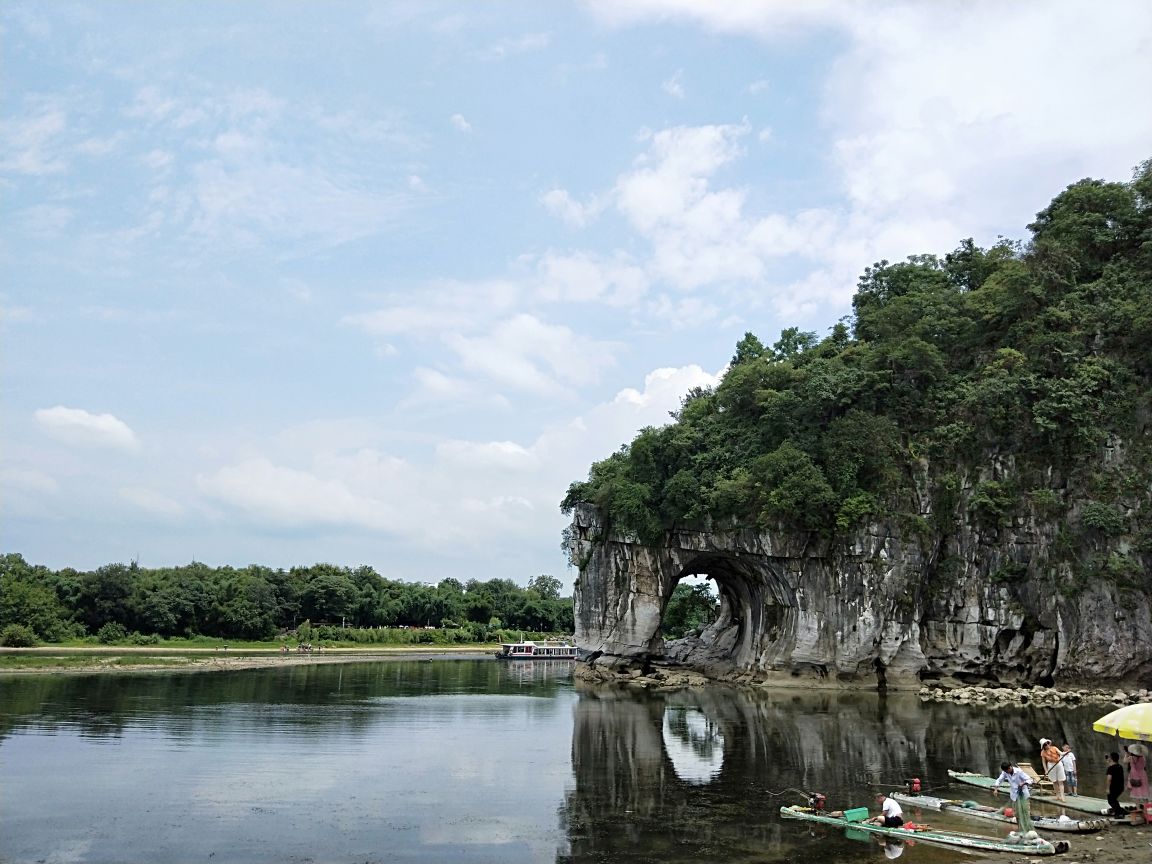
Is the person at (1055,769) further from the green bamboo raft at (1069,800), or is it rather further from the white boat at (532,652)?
the white boat at (532,652)

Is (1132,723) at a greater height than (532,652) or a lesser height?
greater

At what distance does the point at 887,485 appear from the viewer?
40406 millimetres

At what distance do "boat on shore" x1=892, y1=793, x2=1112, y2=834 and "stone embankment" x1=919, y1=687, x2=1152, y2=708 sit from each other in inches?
790

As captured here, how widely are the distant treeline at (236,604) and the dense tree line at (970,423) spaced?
37893 mm

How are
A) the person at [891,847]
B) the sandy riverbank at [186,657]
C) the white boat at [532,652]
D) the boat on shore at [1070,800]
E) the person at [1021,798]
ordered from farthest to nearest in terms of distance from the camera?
1. the white boat at [532,652]
2. the sandy riverbank at [186,657]
3. the boat on shore at [1070,800]
4. the person at [1021,798]
5. the person at [891,847]

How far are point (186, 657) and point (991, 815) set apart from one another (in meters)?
51.9

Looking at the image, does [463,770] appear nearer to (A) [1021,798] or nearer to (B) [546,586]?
(A) [1021,798]

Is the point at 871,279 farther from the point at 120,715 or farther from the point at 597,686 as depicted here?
the point at 120,715

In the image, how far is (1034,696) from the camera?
3500cm

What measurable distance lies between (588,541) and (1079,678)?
77.9 feet

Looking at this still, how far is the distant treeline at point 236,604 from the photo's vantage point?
205 feet

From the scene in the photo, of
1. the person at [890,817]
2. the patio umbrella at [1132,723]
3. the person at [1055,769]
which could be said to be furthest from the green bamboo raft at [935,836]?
the person at [1055,769]

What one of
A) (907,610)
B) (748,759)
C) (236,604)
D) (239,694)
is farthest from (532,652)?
(748,759)

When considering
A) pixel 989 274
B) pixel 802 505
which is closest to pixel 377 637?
pixel 802 505
